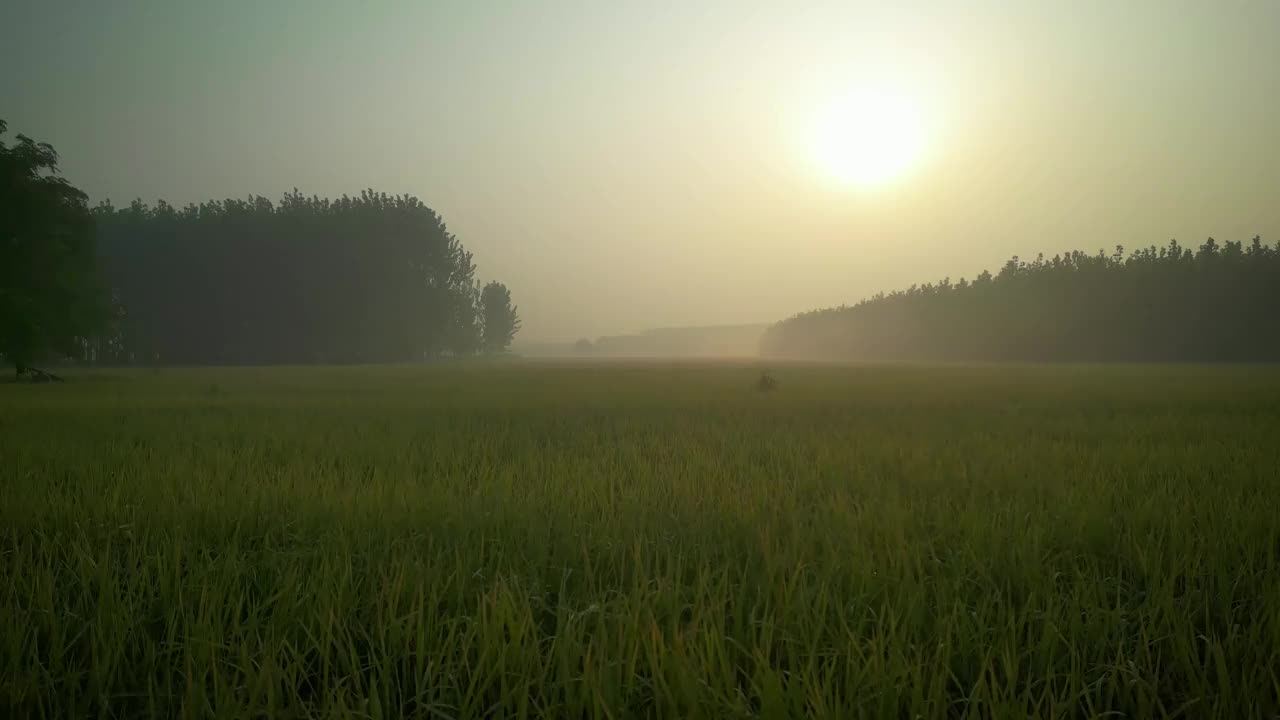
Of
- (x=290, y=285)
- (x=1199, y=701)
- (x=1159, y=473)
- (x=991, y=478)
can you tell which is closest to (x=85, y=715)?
(x=1199, y=701)

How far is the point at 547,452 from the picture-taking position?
5.31m

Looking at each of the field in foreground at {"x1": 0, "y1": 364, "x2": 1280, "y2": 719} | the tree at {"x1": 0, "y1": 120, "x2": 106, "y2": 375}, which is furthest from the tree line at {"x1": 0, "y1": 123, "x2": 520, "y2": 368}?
the field in foreground at {"x1": 0, "y1": 364, "x2": 1280, "y2": 719}

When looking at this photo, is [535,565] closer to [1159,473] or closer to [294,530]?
[294,530]

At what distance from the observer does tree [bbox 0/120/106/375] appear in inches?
670

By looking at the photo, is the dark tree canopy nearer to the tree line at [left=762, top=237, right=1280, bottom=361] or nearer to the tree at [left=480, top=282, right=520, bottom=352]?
the tree at [left=480, top=282, right=520, bottom=352]

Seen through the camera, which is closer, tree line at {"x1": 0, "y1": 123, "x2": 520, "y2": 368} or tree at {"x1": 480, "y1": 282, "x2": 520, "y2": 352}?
tree line at {"x1": 0, "y1": 123, "x2": 520, "y2": 368}

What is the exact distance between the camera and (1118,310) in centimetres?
6031

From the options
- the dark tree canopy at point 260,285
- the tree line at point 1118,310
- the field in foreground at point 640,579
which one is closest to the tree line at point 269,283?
the dark tree canopy at point 260,285

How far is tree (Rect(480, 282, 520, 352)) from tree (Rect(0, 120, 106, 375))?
209 feet

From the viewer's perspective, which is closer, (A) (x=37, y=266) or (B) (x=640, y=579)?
(B) (x=640, y=579)

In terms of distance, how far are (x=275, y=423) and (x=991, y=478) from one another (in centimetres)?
826

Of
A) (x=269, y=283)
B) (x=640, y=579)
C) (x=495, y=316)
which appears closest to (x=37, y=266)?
(x=640, y=579)

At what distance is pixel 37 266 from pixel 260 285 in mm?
30862

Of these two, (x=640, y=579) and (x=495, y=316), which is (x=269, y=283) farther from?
(x=640, y=579)
